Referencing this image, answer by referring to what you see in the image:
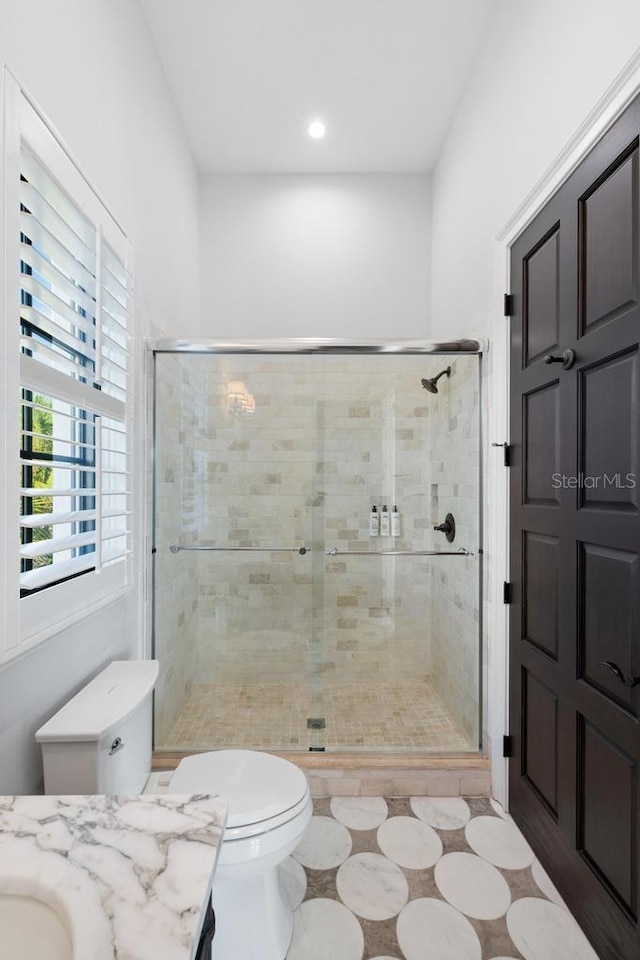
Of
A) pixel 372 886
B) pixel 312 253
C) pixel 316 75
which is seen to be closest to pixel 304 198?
pixel 312 253

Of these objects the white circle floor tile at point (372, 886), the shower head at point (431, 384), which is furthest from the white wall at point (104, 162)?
the shower head at point (431, 384)

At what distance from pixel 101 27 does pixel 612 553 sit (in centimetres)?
209

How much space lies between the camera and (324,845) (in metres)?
1.67

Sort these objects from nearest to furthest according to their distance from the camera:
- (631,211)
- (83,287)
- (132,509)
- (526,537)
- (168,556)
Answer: (631,211), (83,287), (526,537), (132,509), (168,556)

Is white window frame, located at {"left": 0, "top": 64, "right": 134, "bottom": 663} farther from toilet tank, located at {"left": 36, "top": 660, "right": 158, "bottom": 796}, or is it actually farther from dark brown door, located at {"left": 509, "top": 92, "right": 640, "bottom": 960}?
dark brown door, located at {"left": 509, "top": 92, "right": 640, "bottom": 960}

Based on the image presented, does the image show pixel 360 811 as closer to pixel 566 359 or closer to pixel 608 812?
pixel 608 812

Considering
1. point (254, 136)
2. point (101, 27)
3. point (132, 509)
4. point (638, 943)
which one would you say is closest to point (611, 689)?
point (638, 943)

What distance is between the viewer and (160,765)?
2006 millimetres

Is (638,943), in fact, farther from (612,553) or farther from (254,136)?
(254,136)

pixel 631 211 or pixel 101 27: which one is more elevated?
pixel 101 27

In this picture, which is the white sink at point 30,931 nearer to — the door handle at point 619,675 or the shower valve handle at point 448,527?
the door handle at point 619,675

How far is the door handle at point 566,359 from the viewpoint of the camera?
1408 millimetres

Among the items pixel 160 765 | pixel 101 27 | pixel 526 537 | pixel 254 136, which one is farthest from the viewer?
pixel 254 136

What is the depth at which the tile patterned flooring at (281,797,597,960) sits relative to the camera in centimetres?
130
